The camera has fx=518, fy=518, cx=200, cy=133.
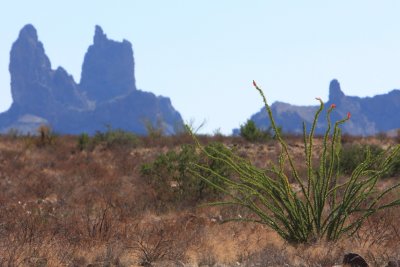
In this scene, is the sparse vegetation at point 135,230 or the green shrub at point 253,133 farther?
the green shrub at point 253,133

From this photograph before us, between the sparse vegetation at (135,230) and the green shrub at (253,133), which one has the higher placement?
the green shrub at (253,133)

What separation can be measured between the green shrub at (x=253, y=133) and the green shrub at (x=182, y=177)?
36.3 ft

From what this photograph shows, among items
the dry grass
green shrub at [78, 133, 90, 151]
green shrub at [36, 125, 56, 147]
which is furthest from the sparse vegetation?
green shrub at [36, 125, 56, 147]

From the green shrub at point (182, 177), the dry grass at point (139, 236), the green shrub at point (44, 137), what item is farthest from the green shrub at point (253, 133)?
the green shrub at point (182, 177)

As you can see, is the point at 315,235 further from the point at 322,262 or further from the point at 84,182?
the point at 84,182

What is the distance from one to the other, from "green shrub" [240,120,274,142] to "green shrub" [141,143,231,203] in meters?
11.1

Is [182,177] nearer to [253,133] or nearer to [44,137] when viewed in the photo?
[253,133]

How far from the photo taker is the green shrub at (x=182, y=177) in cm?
1163

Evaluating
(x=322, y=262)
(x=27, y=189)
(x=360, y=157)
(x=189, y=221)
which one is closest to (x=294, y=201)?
(x=322, y=262)

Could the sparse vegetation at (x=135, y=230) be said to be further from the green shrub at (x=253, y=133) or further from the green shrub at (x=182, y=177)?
the green shrub at (x=253, y=133)

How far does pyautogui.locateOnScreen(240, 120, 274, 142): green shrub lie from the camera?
2358cm

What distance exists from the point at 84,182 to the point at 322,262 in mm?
9941

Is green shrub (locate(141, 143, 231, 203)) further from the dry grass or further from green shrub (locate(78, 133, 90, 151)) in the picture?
green shrub (locate(78, 133, 90, 151))

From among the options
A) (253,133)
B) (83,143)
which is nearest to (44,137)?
(83,143)
